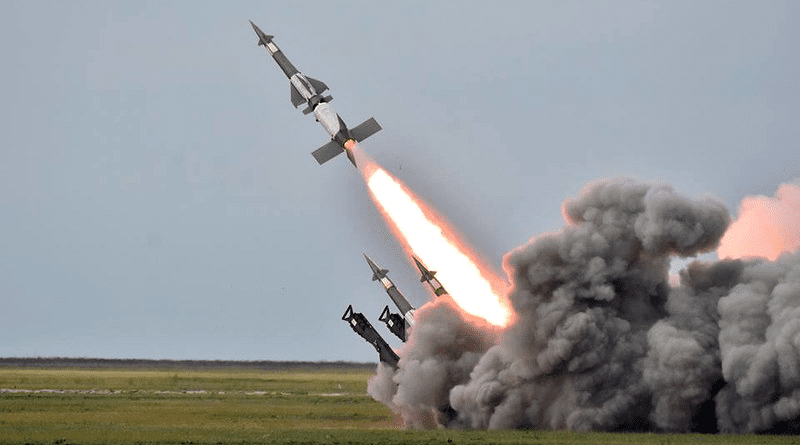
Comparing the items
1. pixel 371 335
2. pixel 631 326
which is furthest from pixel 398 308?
pixel 631 326

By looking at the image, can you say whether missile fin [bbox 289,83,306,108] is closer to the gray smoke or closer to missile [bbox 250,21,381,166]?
missile [bbox 250,21,381,166]

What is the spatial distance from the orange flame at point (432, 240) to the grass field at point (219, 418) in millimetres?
6247

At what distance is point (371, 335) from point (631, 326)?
1496cm

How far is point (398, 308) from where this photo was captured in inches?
2534

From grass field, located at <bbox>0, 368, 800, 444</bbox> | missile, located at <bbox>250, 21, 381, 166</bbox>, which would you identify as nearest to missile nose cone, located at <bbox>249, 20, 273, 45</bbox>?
missile, located at <bbox>250, 21, 381, 166</bbox>

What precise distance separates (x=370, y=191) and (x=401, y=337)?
833 cm

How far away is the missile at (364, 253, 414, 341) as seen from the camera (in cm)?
6328

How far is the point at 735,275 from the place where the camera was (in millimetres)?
51875

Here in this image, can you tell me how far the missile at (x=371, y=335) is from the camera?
61406mm

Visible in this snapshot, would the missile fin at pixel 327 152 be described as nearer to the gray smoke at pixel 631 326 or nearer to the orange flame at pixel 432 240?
the orange flame at pixel 432 240

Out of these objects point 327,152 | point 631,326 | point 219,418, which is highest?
point 327,152

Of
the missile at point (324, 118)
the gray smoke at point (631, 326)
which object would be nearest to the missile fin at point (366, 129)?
the missile at point (324, 118)

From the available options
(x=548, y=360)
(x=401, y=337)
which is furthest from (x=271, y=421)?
(x=548, y=360)

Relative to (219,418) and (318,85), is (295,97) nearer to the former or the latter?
(318,85)
